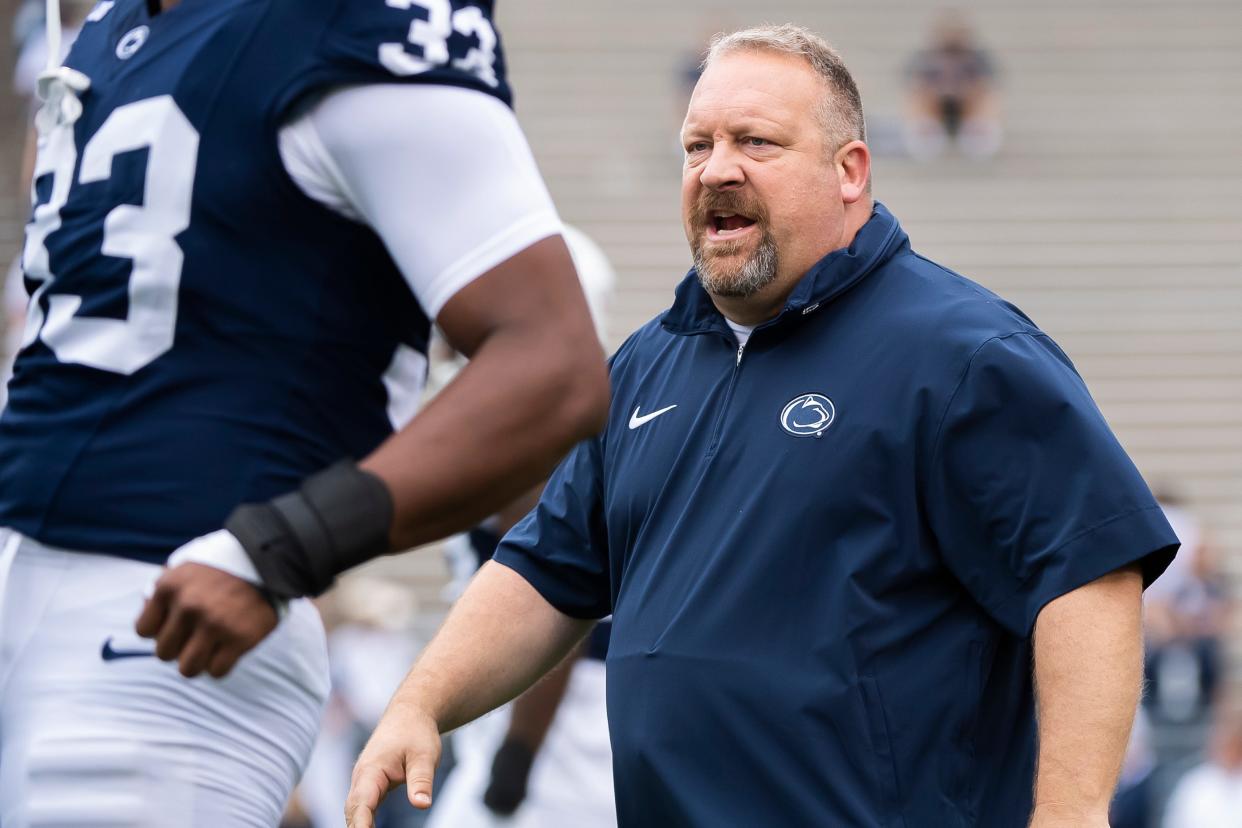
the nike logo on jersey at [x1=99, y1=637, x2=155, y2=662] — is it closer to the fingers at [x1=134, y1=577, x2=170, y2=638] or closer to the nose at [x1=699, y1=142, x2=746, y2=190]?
the fingers at [x1=134, y1=577, x2=170, y2=638]

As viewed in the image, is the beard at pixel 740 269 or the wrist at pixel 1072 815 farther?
the beard at pixel 740 269

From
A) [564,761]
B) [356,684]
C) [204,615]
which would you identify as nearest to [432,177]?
[204,615]

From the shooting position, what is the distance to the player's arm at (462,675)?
2.62 metres

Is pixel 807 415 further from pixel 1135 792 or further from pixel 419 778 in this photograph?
pixel 1135 792

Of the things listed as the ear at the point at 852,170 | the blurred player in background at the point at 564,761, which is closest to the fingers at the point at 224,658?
the ear at the point at 852,170

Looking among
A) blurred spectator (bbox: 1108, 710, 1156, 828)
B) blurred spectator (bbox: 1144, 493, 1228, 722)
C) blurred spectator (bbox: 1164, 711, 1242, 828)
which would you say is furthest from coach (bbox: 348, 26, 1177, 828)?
blurred spectator (bbox: 1144, 493, 1228, 722)

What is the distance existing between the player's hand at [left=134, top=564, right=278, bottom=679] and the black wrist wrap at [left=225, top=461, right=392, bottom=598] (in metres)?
0.03

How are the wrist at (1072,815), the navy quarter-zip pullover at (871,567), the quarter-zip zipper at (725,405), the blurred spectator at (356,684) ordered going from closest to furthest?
the wrist at (1072,815), the navy quarter-zip pullover at (871,567), the quarter-zip zipper at (725,405), the blurred spectator at (356,684)

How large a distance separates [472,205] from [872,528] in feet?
3.20

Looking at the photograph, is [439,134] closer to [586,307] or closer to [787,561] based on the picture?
[586,307]

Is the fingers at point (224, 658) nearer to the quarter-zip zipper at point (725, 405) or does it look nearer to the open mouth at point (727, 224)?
the quarter-zip zipper at point (725, 405)

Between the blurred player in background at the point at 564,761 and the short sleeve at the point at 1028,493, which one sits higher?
the short sleeve at the point at 1028,493

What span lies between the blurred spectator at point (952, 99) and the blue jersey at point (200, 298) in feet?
51.1

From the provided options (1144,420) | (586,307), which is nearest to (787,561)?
(586,307)
